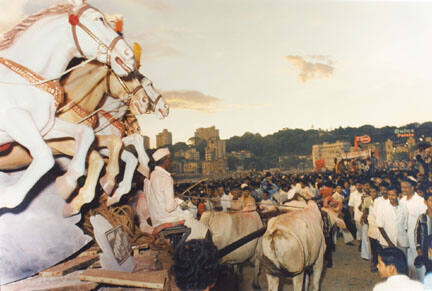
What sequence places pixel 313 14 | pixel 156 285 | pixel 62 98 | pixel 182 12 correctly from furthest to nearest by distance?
pixel 313 14 → pixel 182 12 → pixel 62 98 → pixel 156 285

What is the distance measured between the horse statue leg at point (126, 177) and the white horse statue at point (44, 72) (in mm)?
507

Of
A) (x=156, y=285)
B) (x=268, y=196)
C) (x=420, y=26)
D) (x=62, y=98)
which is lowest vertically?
(x=156, y=285)

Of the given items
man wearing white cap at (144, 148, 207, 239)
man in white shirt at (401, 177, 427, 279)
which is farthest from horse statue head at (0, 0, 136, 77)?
man in white shirt at (401, 177, 427, 279)

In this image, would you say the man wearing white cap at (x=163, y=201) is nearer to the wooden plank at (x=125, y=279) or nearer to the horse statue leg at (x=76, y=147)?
the horse statue leg at (x=76, y=147)

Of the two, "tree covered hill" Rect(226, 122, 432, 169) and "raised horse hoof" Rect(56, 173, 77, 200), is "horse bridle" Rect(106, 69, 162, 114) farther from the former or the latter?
"raised horse hoof" Rect(56, 173, 77, 200)

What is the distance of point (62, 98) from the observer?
3.04 meters

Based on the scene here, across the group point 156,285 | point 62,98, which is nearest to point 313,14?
point 62,98

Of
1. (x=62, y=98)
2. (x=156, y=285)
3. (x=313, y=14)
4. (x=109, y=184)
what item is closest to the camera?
(x=156, y=285)

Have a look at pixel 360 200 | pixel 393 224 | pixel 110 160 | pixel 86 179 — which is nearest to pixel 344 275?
pixel 393 224

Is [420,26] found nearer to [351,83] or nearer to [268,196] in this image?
[351,83]

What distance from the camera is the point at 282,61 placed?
406cm

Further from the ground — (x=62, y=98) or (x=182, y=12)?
(x=182, y=12)

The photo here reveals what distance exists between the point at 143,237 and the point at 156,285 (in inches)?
41.5

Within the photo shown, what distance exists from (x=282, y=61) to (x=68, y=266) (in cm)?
290
